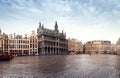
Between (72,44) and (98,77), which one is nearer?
(98,77)

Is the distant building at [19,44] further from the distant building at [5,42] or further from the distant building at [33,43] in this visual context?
the distant building at [33,43]

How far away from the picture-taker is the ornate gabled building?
141 m

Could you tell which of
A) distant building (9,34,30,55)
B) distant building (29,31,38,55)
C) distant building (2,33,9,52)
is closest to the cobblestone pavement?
distant building (2,33,9,52)

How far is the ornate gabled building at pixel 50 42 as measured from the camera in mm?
140825

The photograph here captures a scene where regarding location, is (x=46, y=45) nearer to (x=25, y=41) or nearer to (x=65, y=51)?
(x=25, y=41)

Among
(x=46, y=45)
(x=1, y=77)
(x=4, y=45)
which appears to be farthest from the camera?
(x=46, y=45)

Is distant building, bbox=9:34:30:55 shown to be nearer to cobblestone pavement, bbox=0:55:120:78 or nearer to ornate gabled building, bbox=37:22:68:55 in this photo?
ornate gabled building, bbox=37:22:68:55

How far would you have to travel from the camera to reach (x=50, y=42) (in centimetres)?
14900

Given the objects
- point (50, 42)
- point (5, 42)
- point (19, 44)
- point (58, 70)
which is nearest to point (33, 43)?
point (19, 44)

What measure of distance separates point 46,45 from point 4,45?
112ft

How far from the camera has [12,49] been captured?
121 m

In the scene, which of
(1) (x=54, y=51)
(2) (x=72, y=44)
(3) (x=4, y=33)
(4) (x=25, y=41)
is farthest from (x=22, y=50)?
(2) (x=72, y=44)

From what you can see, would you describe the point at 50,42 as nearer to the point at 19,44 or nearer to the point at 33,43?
the point at 33,43

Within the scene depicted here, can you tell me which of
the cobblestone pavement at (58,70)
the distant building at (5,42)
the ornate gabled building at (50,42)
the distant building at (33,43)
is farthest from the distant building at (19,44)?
the cobblestone pavement at (58,70)
